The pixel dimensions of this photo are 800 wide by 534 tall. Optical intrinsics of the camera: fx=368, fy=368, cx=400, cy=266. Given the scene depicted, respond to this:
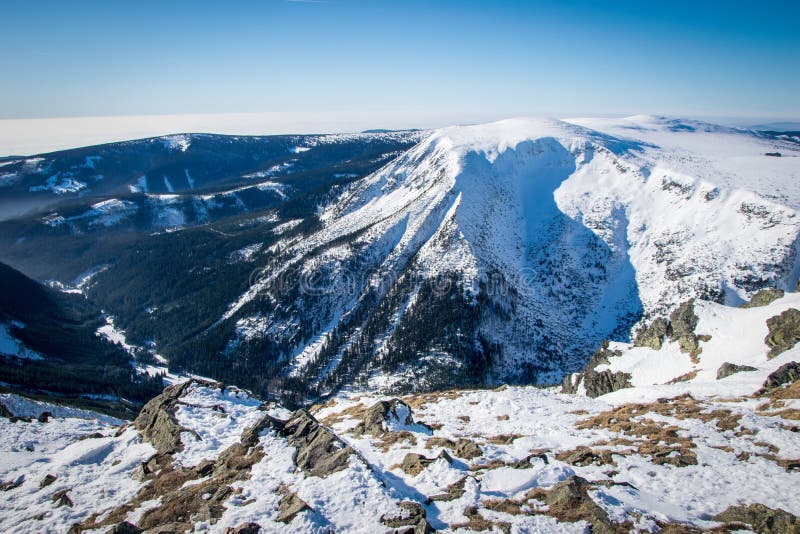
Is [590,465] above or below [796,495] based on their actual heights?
below

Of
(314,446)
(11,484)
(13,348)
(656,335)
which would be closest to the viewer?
(314,446)

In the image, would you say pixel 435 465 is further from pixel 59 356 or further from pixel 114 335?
pixel 114 335

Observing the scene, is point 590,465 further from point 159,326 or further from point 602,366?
point 159,326

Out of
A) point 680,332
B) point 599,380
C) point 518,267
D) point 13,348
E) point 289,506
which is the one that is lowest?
point 13,348

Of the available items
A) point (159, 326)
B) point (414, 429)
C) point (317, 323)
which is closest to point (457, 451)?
point (414, 429)

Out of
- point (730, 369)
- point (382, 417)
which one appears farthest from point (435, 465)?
point (730, 369)

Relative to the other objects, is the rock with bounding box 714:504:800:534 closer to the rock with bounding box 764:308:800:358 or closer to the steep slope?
the rock with bounding box 764:308:800:358

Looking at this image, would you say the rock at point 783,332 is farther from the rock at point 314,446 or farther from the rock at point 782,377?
the rock at point 314,446
